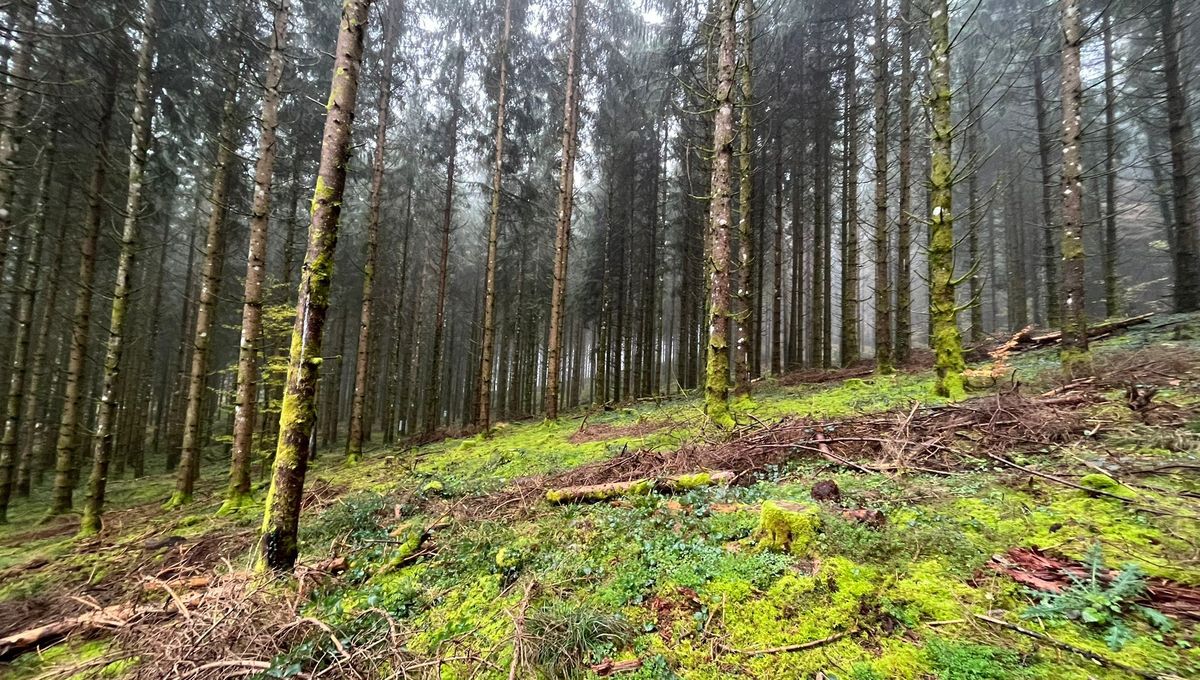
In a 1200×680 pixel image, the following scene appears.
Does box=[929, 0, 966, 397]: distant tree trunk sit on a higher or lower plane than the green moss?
higher

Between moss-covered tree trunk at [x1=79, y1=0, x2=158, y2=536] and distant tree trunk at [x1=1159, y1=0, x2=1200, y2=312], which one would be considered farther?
distant tree trunk at [x1=1159, y1=0, x2=1200, y2=312]

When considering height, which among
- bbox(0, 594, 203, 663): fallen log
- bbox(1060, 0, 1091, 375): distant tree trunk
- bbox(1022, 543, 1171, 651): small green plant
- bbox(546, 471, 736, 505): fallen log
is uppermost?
bbox(1060, 0, 1091, 375): distant tree trunk

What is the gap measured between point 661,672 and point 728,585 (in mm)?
779

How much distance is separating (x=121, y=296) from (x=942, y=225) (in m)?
14.4

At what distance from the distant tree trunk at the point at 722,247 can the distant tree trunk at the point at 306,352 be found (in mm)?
5300

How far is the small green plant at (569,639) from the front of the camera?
94.7 inches

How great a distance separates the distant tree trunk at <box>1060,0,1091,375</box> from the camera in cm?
683

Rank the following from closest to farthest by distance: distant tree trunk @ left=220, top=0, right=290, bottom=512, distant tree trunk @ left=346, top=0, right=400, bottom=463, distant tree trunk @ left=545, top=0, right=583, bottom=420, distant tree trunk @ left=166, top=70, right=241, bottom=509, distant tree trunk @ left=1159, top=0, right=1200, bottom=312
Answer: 1. distant tree trunk @ left=220, top=0, right=290, bottom=512
2. distant tree trunk @ left=166, top=70, right=241, bottom=509
3. distant tree trunk @ left=1159, top=0, right=1200, bottom=312
4. distant tree trunk @ left=346, top=0, right=400, bottom=463
5. distant tree trunk @ left=545, top=0, right=583, bottom=420

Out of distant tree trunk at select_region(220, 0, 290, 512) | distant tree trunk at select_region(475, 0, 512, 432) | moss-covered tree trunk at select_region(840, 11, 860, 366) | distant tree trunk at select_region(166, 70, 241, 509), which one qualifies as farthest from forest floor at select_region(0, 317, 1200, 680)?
moss-covered tree trunk at select_region(840, 11, 860, 366)

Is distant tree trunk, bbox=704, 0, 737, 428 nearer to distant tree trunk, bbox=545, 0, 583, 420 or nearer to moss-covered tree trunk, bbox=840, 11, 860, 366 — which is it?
distant tree trunk, bbox=545, 0, 583, 420

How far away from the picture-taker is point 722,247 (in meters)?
7.27

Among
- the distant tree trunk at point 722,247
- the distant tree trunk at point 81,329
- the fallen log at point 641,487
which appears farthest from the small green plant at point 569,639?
the distant tree trunk at point 81,329

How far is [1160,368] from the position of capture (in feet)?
20.1

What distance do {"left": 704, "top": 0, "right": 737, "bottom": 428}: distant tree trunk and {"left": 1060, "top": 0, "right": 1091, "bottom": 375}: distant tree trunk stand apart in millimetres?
5216
